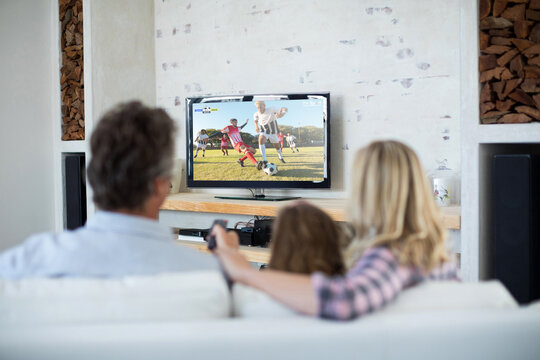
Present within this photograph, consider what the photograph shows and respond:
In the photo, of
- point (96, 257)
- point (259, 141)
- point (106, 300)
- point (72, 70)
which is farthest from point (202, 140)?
point (106, 300)

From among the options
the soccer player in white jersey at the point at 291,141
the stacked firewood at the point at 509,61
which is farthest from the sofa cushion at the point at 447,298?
the soccer player in white jersey at the point at 291,141

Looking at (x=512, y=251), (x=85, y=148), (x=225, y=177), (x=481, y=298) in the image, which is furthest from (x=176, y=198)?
(x=481, y=298)

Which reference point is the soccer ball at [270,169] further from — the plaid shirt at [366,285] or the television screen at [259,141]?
the plaid shirt at [366,285]

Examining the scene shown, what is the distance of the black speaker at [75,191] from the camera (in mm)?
4441

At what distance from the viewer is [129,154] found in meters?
1.26

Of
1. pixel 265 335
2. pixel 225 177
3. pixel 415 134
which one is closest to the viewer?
pixel 265 335

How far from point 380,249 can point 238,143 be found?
10.0 feet

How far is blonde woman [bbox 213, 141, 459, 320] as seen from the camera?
1.12 m

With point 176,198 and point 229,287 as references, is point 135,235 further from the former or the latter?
point 176,198

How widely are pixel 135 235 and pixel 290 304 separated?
40 cm

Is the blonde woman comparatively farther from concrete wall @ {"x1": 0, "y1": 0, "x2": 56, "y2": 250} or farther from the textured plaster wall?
concrete wall @ {"x1": 0, "y1": 0, "x2": 56, "y2": 250}

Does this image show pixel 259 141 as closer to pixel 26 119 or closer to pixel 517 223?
pixel 26 119

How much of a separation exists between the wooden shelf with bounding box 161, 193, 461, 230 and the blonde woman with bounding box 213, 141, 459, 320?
2.06m

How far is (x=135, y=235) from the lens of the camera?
129cm
